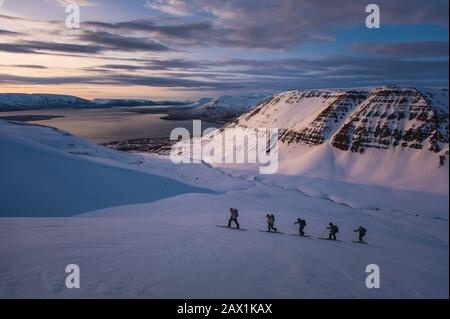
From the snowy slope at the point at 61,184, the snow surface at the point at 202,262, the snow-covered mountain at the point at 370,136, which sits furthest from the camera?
the snow-covered mountain at the point at 370,136

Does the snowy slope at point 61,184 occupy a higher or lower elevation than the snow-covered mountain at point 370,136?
lower

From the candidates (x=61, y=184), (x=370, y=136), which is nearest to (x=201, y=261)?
(x=61, y=184)

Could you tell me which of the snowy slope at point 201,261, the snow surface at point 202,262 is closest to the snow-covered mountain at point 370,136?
the snowy slope at point 201,261

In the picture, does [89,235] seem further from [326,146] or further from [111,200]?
[326,146]

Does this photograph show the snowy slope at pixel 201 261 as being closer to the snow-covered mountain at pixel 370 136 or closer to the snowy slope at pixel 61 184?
the snowy slope at pixel 61 184

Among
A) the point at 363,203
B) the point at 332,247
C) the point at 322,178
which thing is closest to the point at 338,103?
the point at 322,178

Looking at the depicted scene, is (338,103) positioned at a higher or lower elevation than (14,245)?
higher

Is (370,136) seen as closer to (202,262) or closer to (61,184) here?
(61,184)
